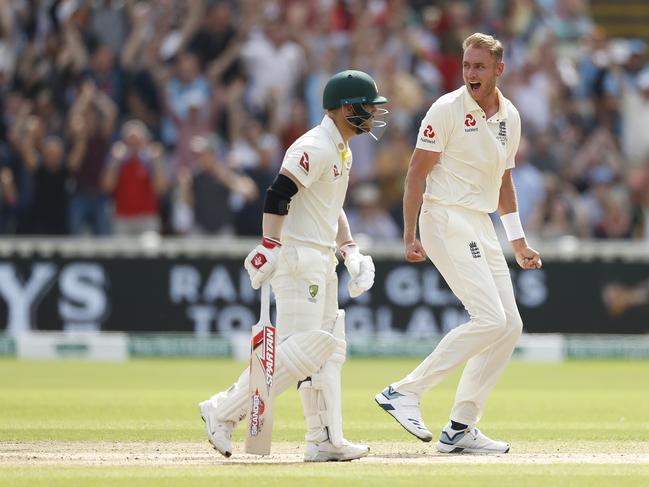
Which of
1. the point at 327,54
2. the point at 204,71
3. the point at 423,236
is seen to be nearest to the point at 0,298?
the point at 204,71

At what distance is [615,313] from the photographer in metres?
14.5

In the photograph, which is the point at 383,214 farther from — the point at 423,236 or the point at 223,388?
the point at 423,236

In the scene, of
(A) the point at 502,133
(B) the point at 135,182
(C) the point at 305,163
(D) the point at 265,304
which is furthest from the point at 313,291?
(B) the point at 135,182

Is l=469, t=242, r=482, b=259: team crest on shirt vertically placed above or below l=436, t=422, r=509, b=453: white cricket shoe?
above

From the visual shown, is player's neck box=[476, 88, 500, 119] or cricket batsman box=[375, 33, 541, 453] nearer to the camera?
cricket batsman box=[375, 33, 541, 453]

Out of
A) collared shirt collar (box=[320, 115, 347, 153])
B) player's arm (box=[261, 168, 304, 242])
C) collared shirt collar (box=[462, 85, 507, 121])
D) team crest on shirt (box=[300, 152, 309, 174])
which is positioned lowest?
player's arm (box=[261, 168, 304, 242])

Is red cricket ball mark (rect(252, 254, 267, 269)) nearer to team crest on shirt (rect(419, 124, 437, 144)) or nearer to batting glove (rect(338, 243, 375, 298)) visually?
batting glove (rect(338, 243, 375, 298))

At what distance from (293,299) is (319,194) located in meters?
0.49

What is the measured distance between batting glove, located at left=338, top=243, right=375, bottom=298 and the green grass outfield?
2.55ft

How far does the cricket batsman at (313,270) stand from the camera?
6336 mm

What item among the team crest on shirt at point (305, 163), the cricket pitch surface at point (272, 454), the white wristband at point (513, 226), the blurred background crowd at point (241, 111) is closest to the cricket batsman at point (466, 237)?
the cricket pitch surface at point (272, 454)

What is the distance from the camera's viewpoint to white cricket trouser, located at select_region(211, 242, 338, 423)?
6387 mm

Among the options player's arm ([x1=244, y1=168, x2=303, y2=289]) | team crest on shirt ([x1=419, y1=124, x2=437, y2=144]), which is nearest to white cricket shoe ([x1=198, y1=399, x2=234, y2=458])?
player's arm ([x1=244, y1=168, x2=303, y2=289])

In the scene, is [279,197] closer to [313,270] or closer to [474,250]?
[313,270]
